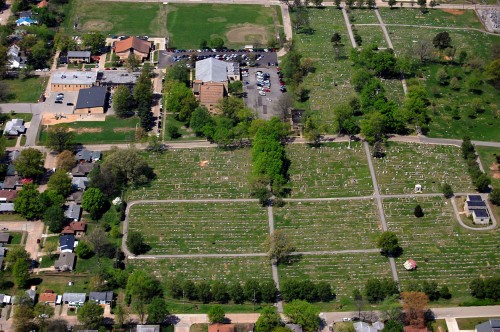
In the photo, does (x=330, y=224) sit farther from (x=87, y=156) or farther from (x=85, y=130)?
(x=85, y=130)

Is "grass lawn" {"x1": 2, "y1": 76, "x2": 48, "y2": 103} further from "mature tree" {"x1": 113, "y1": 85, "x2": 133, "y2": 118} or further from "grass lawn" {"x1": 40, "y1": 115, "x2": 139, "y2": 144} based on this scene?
"mature tree" {"x1": 113, "y1": 85, "x2": 133, "y2": 118}

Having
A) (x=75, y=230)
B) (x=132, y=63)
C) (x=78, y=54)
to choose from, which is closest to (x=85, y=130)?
(x=132, y=63)

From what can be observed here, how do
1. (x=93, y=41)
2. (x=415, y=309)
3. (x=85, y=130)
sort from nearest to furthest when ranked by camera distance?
(x=415, y=309) < (x=85, y=130) < (x=93, y=41)

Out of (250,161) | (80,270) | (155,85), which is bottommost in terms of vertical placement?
(80,270)

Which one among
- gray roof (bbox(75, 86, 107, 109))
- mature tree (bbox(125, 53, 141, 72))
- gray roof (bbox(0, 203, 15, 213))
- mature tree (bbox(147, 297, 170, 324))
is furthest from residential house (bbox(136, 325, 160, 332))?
mature tree (bbox(125, 53, 141, 72))

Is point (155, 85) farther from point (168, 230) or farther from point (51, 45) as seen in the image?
point (168, 230)

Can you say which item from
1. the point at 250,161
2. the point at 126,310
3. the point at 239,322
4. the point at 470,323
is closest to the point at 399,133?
the point at 250,161

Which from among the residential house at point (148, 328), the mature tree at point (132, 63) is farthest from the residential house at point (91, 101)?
the residential house at point (148, 328)
